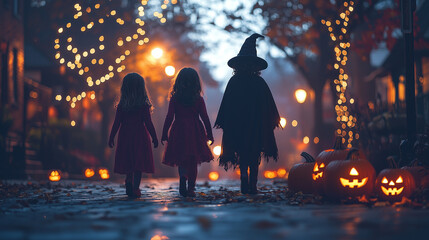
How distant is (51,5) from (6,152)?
6.55 meters

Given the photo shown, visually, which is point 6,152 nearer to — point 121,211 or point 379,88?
point 121,211

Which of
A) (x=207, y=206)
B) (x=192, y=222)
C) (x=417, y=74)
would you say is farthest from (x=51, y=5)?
(x=192, y=222)

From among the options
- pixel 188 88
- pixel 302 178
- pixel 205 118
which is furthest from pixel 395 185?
pixel 188 88

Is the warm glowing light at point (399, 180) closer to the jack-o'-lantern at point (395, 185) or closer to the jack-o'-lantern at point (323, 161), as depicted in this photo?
the jack-o'-lantern at point (395, 185)

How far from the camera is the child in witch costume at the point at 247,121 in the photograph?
1093 centimetres

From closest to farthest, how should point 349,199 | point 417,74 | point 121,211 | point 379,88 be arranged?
point 121,211 < point 349,199 < point 417,74 < point 379,88

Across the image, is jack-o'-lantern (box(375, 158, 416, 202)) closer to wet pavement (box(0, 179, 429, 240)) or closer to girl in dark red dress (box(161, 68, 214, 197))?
wet pavement (box(0, 179, 429, 240))

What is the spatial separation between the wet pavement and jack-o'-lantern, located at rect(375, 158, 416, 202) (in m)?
0.74

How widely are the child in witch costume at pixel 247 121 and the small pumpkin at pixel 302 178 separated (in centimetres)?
39

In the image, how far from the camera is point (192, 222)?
6914 mm

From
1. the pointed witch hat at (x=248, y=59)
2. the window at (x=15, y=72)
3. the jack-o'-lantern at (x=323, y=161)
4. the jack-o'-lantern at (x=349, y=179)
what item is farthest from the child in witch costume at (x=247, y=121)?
the window at (x=15, y=72)

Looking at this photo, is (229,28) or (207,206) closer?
(207,206)

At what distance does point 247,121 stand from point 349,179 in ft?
6.96

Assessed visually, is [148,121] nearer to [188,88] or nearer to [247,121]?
[188,88]
